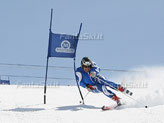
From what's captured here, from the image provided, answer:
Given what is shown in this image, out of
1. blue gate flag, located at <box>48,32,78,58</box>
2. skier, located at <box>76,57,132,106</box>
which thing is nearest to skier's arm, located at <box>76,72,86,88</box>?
skier, located at <box>76,57,132,106</box>

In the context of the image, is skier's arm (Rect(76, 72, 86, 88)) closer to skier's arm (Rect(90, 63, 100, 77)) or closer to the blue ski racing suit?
the blue ski racing suit

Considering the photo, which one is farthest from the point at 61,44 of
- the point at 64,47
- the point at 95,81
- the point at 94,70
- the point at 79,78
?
the point at 95,81

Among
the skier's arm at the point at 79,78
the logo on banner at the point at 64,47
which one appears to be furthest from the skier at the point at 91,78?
the logo on banner at the point at 64,47

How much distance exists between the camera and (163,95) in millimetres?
6152

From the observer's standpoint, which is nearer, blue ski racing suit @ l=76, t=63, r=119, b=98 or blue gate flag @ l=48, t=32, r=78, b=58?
blue ski racing suit @ l=76, t=63, r=119, b=98

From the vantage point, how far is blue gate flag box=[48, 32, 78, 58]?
6.43 meters

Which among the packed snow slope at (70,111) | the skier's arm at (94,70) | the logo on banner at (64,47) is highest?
the logo on banner at (64,47)

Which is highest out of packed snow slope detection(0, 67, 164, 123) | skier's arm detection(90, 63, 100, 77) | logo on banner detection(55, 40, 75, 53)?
logo on banner detection(55, 40, 75, 53)

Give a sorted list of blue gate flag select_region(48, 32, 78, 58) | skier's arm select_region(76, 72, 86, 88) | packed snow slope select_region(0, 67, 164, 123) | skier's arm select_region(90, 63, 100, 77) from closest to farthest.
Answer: packed snow slope select_region(0, 67, 164, 123) < skier's arm select_region(90, 63, 100, 77) < skier's arm select_region(76, 72, 86, 88) < blue gate flag select_region(48, 32, 78, 58)

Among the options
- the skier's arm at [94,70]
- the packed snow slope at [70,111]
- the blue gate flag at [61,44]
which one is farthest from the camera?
the blue gate flag at [61,44]

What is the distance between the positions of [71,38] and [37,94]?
219cm

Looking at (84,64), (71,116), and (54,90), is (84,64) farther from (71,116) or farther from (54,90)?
(54,90)

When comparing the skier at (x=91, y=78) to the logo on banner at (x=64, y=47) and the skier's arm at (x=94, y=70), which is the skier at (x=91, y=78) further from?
the logo on banner at (x=64, y=47)

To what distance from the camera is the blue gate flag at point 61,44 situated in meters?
6.43
